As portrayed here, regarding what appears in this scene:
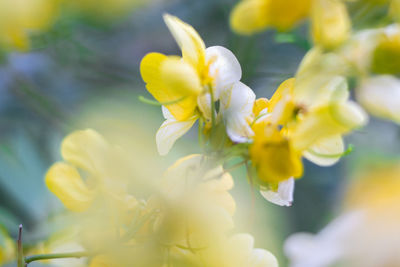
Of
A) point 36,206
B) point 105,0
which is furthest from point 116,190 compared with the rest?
point 36,206

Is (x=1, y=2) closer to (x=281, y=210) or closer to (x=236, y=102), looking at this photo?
(x=236, y=102)

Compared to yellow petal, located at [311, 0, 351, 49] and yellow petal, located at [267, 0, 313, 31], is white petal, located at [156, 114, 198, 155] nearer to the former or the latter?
yellow petal, located at [311, 0, 351, 49]

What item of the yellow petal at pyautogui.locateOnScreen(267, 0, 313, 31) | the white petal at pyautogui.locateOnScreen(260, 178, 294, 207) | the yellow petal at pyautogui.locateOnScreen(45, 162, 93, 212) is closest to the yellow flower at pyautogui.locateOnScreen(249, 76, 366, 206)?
the white petal at pyautogui.locateOnScreen(260, 178, 294, 207)

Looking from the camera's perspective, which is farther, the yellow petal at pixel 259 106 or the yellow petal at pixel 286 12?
the yellow petal at pixel 286 12

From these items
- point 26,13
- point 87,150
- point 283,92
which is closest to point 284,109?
point 283,92

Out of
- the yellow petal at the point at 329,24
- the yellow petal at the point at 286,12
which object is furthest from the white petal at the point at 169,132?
the yellow petal at the point at 286,12

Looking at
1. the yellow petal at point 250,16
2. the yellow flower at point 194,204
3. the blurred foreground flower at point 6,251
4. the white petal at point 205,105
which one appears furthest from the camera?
the yellow petal at point 250,16

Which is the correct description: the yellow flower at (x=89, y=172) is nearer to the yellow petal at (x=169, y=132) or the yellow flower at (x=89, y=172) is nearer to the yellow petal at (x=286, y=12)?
the yellow petal at (x=169, y=132)

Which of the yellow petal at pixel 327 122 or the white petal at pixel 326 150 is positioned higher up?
the yellow petal at pixel 327 122
